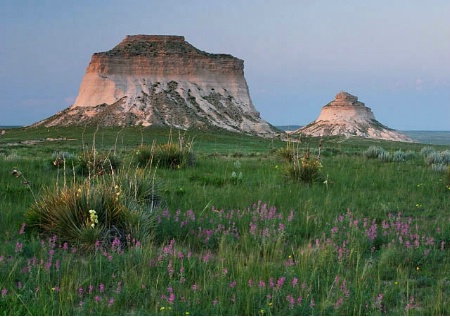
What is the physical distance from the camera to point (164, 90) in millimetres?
67688

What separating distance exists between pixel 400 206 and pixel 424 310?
470cm

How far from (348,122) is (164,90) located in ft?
124

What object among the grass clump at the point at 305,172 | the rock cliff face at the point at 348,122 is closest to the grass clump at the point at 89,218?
the grass clump at the point at 305,172

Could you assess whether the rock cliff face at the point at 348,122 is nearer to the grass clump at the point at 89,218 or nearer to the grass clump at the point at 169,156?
the grass clump at the point at 169,156

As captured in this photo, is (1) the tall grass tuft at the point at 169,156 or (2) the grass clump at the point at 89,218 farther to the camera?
(1) the tall grass tuft at the point at 169,156

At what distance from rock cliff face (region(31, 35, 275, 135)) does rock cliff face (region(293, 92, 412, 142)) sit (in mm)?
23184

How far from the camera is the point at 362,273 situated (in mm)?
5078

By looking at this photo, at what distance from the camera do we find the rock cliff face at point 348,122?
8856 cm

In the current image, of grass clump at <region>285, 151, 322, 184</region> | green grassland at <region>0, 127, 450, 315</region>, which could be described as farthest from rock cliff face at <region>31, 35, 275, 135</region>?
green grassland at <region>0, 127, 450, 315</region>

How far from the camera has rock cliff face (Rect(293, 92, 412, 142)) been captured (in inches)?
3486

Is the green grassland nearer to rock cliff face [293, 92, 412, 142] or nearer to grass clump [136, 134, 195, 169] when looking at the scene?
grass clump [136, 134, 195, 169]

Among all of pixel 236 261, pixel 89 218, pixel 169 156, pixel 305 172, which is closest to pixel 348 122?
pixel 169 156

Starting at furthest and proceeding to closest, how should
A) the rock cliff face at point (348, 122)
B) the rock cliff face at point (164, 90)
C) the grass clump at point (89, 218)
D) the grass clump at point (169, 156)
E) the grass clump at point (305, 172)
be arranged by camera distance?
the rock cliff face at point (348, 122)
the rock cliff face at point (164, 90)
the grass clump at point (169, 156)
the grass clump at point (305, 172)
the grass clump at point (89, 218)

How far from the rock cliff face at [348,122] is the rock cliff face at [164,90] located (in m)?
23.2
